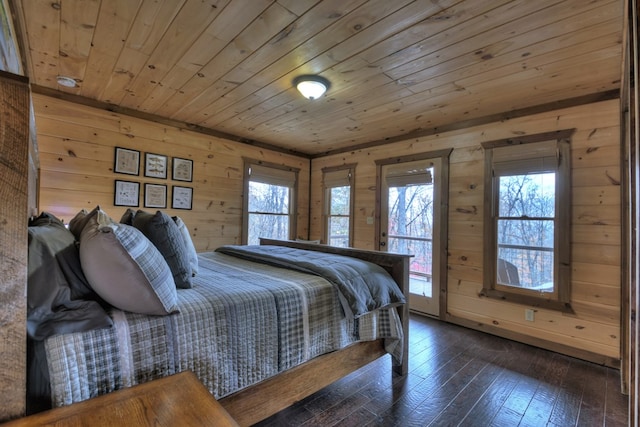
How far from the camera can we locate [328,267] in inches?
78.0

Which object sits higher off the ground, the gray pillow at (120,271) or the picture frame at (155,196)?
the picture frame at (155,196)

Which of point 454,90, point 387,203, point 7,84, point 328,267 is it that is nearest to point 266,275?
point 328,267

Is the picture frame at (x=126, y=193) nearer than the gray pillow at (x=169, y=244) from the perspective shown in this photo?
No

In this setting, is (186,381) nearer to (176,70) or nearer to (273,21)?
(273,21)

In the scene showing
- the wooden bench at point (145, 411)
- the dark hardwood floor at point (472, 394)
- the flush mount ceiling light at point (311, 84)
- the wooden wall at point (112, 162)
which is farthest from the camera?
the wooden wall at point (112, 162)

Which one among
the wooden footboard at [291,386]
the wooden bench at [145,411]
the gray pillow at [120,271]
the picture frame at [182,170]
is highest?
the picture frame at [182,170]

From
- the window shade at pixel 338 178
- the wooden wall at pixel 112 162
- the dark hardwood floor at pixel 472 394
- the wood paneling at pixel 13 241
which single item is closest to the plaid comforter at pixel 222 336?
the wood paneling at pixel 13 241

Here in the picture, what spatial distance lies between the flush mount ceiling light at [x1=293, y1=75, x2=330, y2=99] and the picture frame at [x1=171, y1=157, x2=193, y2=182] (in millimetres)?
1890

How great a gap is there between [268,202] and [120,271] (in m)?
3.57

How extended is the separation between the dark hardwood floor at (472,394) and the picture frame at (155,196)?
267cm

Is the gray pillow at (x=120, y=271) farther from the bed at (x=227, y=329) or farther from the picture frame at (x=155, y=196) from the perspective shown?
the picture frame at (x=155, y=196)

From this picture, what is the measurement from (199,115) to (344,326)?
285 centimetres

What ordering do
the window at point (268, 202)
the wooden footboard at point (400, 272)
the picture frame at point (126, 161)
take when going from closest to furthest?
the wooden footboard at point (400, 272), the picture frame at point (126, 161), the window at point (268, 202)

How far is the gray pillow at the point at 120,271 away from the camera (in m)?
1.12
